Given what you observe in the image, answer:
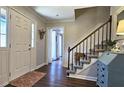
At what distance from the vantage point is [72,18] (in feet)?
21.3

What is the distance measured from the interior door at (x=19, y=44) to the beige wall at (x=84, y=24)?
218 centimetres

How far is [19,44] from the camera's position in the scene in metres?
4.24

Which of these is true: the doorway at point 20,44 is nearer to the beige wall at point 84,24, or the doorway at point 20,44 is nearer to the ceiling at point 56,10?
the ceiling at point 56,10

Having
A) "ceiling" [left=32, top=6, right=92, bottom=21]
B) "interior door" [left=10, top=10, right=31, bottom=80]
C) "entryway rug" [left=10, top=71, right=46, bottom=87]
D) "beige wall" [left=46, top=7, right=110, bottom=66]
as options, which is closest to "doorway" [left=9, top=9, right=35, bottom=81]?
"interior door" [left=10, top=10, right=31, bottom=80]

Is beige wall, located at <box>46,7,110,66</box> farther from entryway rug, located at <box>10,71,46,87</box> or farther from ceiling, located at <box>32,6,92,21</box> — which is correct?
entryway rug, located at <box>10,71,46,87</box>

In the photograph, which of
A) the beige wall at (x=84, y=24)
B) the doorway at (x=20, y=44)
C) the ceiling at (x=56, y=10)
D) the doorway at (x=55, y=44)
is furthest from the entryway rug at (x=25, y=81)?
the doorway at (x=55, y=44)

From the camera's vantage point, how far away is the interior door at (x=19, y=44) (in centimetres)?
379

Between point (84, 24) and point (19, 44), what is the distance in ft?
9.69

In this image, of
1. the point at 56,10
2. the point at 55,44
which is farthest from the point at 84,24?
the point at 55,44

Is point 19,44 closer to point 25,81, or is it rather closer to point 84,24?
point 25,81
